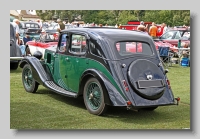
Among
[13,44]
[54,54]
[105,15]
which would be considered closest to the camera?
[105,15]

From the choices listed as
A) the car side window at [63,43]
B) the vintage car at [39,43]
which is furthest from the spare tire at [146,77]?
the vintage car at [39,43]

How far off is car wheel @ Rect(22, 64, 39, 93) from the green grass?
Answer: 0.23m

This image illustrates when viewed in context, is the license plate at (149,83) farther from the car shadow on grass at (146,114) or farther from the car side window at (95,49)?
the car side window at (95,49)

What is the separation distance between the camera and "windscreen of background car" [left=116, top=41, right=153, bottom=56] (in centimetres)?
691

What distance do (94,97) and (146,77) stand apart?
967mm

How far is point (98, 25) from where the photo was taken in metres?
8.00

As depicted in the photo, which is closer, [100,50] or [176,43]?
[100,50]

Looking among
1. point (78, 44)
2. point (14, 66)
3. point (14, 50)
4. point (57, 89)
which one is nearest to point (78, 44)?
point (78, 44)

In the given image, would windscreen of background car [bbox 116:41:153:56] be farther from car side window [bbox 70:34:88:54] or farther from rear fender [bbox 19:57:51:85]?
rear fender [bbox 19:57:51:85]

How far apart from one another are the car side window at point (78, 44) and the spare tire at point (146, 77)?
3.50 feet

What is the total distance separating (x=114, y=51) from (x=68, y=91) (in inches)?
54.7

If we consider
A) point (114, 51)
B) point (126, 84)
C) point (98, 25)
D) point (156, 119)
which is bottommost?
point (156, 119)

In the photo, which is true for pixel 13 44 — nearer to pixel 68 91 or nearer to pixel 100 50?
pixel 68 91

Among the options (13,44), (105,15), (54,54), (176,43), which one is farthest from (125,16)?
(176,43)
